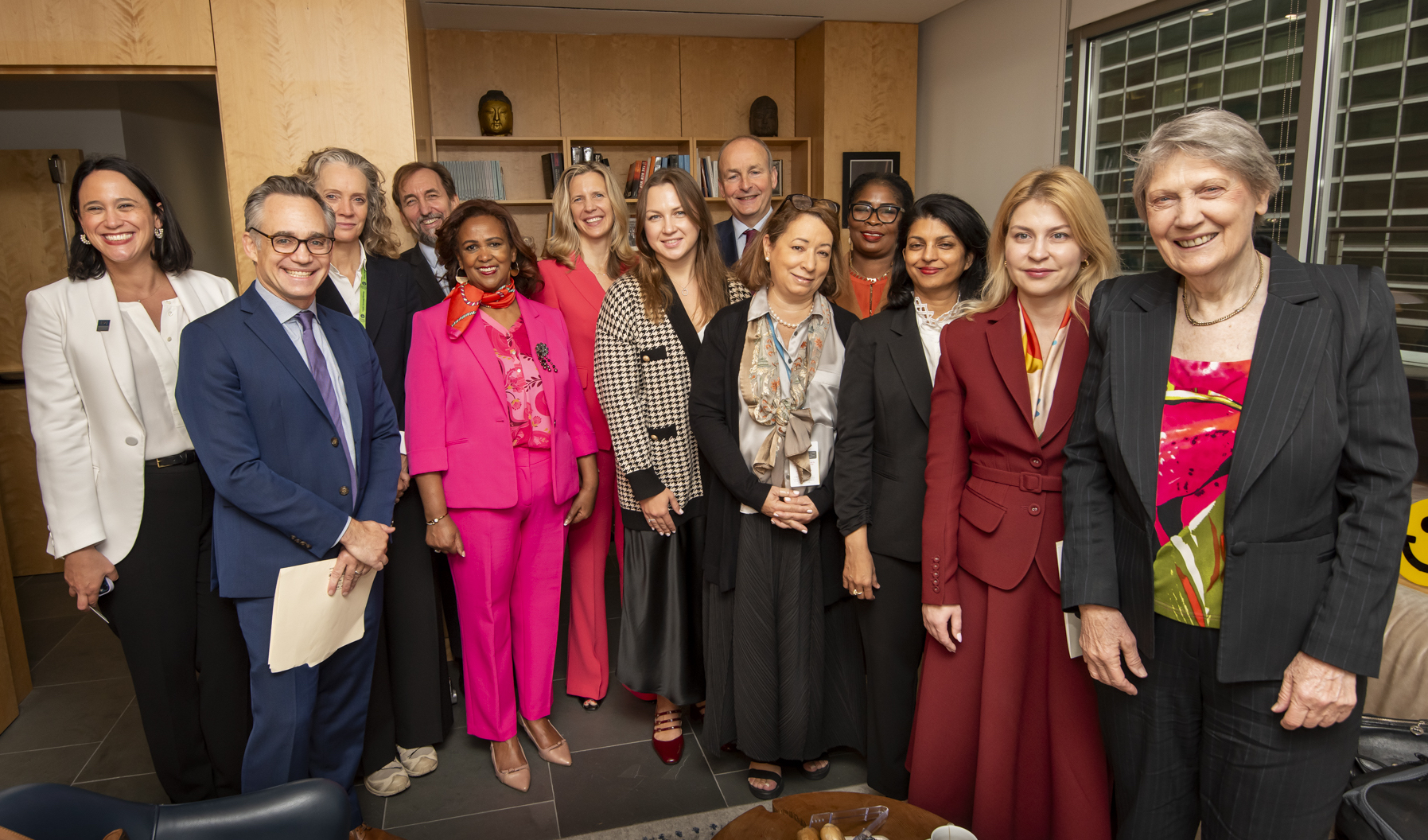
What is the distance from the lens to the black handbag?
177cm

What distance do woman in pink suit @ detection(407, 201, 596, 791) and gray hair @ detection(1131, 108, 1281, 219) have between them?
1804 mm

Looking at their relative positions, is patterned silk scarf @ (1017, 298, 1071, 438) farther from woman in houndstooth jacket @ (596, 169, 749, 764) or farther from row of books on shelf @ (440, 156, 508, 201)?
row of books on shelf @ (440, 156, 508, 201)

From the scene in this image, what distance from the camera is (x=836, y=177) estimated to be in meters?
6.14

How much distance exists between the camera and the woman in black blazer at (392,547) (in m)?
2.68

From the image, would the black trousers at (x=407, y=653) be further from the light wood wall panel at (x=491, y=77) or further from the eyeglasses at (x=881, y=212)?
the light wood wall panel at (x=491, y=77)

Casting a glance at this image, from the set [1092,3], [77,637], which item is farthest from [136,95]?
[1092,3]

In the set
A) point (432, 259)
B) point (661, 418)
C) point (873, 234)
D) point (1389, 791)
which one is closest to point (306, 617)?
A: point (661, 418)

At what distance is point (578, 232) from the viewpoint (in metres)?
3.11

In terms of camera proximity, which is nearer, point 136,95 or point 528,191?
point 136,95

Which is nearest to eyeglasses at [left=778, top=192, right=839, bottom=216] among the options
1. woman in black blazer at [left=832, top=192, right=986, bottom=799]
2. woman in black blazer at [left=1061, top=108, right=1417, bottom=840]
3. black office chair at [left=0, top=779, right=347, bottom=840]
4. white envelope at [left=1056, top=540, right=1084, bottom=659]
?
woman in black blazer at [left=832, top=192, right=986, bottom=799]

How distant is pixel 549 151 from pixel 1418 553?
558 cm

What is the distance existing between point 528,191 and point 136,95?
8.60 ft

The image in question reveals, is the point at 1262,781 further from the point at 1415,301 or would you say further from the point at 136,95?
the point at 136,95

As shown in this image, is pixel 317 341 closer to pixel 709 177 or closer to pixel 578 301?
pixel 578 301
